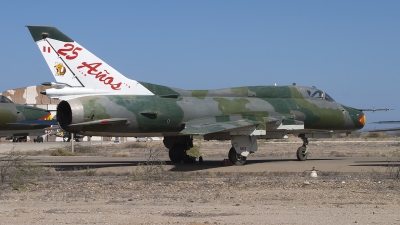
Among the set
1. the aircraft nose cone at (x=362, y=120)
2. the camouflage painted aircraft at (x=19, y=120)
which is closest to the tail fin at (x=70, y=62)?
the camouflage painted aircraft at (x=19, y=120)

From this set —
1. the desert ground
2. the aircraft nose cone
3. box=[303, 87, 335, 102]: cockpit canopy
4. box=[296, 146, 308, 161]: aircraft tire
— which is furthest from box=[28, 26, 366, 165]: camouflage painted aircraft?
the desert ground

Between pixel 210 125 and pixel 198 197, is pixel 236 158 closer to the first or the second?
pixel 210 125

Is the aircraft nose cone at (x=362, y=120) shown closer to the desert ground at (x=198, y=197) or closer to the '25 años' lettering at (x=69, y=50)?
the desert ground at (x=198, y=197)

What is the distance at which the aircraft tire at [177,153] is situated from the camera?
23.5 meters

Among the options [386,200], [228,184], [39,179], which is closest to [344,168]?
[228,184]

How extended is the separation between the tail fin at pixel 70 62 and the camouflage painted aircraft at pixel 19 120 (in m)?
5.31

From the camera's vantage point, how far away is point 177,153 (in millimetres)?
23516

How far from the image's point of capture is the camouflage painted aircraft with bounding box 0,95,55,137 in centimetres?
2489

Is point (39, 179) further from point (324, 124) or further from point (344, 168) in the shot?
point (324, 124)

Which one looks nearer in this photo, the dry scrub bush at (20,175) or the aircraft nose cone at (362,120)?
the dry scrub bush at (20,175)

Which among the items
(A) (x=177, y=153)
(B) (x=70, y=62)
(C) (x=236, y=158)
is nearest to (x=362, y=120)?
(C) (x=236, y=158)

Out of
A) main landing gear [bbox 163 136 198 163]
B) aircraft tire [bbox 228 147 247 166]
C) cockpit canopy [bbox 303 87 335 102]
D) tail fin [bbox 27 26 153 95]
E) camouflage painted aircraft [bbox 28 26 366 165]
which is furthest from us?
cockpit canopy [bbox 303 87 335 102]

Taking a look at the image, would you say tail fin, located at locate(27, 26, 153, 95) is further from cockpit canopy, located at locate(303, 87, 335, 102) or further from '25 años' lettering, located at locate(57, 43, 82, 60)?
cockpit canopy, located at locate(303, 87, 335, 102)

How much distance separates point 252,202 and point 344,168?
9.07 m
